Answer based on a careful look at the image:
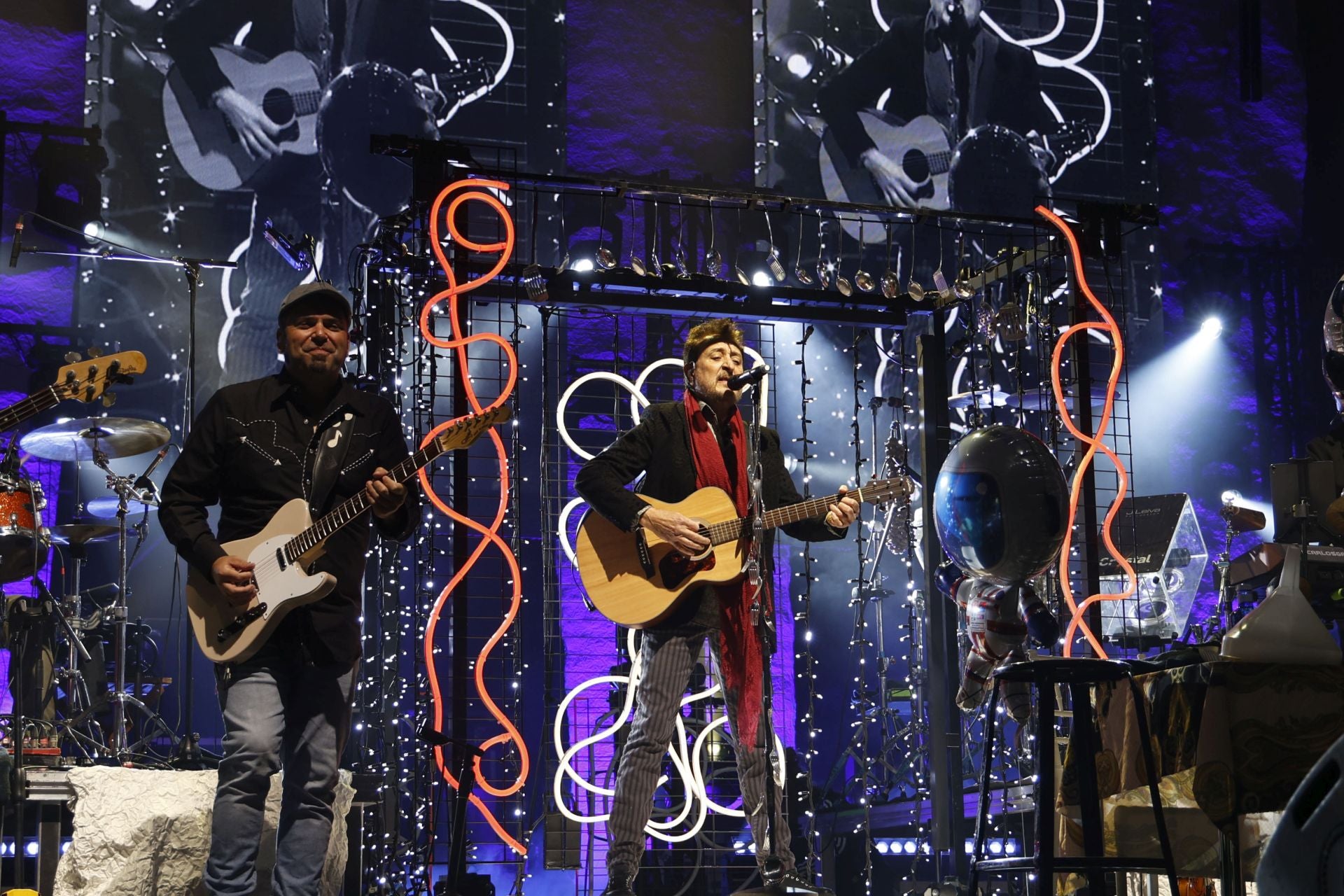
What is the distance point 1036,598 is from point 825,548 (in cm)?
587

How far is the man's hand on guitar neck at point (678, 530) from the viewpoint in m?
4.54

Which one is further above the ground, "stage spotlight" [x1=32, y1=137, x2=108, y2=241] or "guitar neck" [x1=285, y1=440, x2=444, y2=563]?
"stage spotlight" [x1=32, y1=137, x2=108, y2=241]

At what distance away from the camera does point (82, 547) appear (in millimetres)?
8047

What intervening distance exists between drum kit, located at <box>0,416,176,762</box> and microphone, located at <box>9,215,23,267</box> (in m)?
1.38

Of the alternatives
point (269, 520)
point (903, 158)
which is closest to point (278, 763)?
point (269, 520)

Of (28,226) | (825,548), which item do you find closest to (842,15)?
(825,548)

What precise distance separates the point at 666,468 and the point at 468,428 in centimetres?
102

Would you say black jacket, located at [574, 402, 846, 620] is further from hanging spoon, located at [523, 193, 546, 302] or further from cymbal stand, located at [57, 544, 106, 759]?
cymbal stand, located at [57, 544, 106, 759]

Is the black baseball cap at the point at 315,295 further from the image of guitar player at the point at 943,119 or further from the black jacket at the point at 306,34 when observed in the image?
the image of guitar player at the point at 943,119

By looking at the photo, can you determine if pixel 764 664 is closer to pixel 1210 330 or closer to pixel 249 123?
pixel 249 123

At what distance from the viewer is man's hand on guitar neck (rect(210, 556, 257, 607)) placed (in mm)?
3725

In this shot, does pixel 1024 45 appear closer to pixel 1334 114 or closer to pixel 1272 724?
pixel 1334 114

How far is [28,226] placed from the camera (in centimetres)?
918

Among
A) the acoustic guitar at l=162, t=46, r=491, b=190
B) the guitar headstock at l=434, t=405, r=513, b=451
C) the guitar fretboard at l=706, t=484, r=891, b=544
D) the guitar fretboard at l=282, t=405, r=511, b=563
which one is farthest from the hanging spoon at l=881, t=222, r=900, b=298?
the acoustic guitar at l=162, t=46, r=491, b=190
